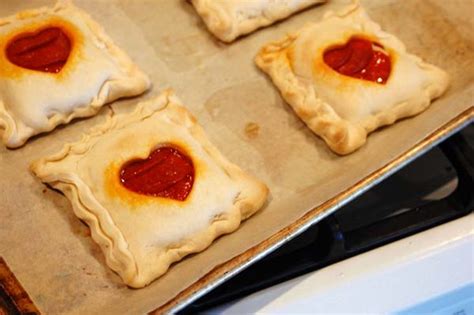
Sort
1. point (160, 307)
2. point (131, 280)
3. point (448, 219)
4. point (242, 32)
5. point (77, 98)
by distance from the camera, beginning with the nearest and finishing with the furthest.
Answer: point (160, 307) → point (131, 280) → point (448, 219) → point (77, 98) → point (242, 32)

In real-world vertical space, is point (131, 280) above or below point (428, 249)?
above

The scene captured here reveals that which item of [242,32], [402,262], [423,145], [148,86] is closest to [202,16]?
[242,32]

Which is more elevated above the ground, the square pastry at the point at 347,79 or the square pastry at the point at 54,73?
the square pastry at the point at 54,73

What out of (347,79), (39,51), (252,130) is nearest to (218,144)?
(252,130)

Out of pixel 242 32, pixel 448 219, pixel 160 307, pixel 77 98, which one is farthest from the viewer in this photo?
pixel 242 32

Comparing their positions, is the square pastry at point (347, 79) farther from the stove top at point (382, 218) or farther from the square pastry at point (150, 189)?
the square pastry at point (150, 189)

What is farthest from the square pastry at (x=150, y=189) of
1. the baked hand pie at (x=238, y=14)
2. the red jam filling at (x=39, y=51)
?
the baked hand pie at (x=238, y=14)

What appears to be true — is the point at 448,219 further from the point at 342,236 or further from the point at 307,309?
the point at 307,309
